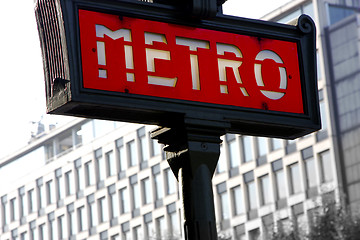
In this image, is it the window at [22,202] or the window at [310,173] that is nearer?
the window at [310,173]

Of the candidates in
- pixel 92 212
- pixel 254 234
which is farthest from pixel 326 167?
pixel 92 212

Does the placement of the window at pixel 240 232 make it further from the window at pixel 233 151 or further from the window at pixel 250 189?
the window at pixel 233 151

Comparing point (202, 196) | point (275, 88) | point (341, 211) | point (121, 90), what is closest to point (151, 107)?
point (121, 90)

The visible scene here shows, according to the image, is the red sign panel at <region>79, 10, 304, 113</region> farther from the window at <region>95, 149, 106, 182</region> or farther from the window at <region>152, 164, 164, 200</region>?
the window at <region>95, 149, 106, 182</region>

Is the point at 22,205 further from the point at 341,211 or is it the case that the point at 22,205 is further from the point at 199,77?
the point at 199,77

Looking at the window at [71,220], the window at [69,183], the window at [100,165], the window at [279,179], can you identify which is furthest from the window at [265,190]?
the window at [69,183]

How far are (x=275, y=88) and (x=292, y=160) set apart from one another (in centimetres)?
7103

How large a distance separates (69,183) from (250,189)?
91.9 feet

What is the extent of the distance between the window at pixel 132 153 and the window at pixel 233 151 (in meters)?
13.6

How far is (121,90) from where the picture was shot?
5.04 meters

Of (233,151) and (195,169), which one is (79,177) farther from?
(195,169)

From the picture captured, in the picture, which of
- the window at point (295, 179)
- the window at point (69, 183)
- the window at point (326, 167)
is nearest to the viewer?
the window at point (326, 167)

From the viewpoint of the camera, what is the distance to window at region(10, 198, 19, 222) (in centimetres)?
10894

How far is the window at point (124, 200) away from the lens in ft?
306
